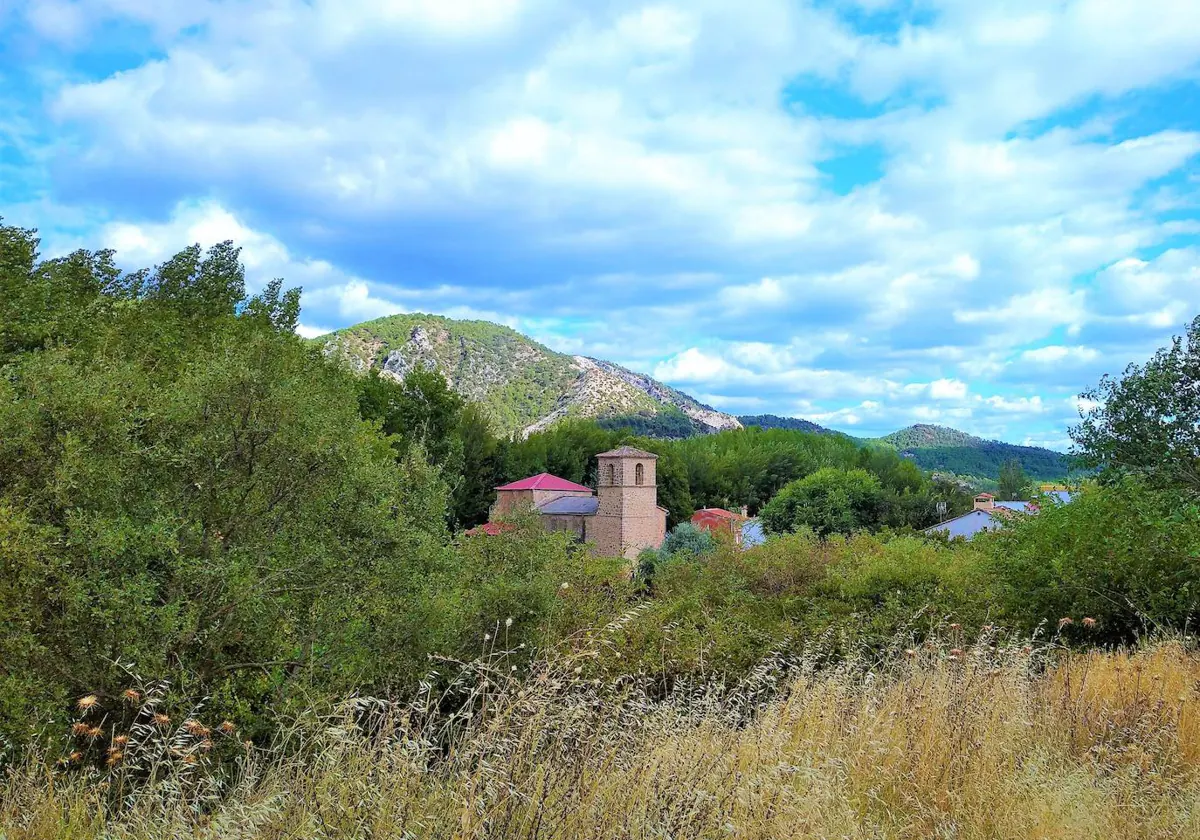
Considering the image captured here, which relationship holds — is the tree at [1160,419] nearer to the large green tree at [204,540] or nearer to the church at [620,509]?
the large green tree at [204,540]

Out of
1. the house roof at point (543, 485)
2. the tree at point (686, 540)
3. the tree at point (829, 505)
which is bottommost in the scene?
the tree at point (686, 540)

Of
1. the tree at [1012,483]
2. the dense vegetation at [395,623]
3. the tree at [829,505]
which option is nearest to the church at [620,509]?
the tree at [829,505]

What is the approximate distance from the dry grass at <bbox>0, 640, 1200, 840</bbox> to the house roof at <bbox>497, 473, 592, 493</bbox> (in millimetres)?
45378

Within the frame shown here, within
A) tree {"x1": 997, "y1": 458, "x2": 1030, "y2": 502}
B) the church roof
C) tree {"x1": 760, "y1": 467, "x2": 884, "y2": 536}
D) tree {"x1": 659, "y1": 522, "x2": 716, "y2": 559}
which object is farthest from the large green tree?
tree {"x1": 997, "y1": 458, "x2": 1030, "y2": 502}

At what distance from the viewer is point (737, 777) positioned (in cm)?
338

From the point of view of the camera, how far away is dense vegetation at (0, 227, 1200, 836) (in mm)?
3668

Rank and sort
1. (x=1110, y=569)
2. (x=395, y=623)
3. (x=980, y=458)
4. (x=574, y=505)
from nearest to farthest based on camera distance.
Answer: (x=395, y=623) → (x=1110, y=569) → (x=574, y=505) → (x=980, y=458)

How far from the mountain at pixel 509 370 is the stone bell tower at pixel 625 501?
91.5 metres

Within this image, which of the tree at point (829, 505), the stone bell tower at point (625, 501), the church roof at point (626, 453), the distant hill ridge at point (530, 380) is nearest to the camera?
the stone bell tower at point (625, 501)

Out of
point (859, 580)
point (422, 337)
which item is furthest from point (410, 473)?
point (422, 337)

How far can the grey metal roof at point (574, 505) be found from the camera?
160 feet

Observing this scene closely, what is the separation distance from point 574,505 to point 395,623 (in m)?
43.4

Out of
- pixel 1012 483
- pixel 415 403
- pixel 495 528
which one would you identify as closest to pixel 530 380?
pixel 1012 483

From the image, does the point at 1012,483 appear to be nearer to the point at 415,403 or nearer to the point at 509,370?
the point at 415,403
